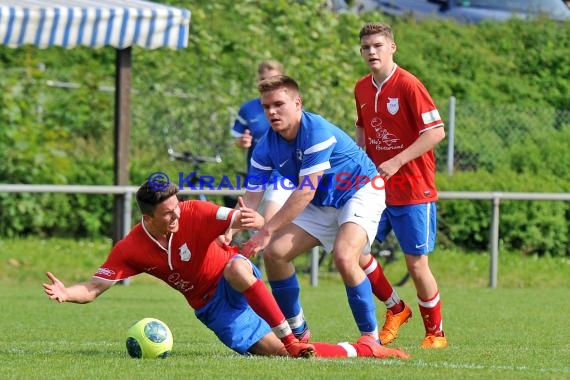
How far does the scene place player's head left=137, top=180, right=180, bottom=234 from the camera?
7.35m

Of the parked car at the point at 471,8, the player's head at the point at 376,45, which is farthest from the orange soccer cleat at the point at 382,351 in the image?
the parked car at the point at 471,8

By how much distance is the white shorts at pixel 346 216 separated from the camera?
814 cm

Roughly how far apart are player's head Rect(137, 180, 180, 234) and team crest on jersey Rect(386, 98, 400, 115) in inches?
80.4

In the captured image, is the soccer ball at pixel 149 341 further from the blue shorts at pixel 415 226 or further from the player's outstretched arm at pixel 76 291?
the blue shorts at pixel 415 226

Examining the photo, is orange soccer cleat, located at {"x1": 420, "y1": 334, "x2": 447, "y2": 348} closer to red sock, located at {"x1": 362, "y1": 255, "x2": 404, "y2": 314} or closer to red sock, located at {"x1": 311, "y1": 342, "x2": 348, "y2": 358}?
red sock, located at {"x1": 362, "y1": 255, "x2": 404, "y2": 314}

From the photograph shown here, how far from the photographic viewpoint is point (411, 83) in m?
8.88

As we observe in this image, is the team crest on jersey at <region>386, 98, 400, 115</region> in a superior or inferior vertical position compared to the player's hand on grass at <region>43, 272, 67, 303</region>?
superior

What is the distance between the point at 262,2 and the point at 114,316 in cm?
944

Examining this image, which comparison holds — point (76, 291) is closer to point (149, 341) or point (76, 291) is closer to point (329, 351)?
point (149, 341)

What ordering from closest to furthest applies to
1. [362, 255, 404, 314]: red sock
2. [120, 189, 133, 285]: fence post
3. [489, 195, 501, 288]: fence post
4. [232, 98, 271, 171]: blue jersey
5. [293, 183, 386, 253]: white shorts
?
1. [293, 183, 386, 253]: white shorts
2. [362, 255, 404, 314]: red sock
3. [232, 98, 271, 171]: blue jersey
4. [120, 189, 133, 285]: fence post
5. [489, 195, 501, 288]: fence post

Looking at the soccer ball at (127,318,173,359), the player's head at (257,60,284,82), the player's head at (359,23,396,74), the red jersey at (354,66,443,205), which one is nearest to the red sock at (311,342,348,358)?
the soccer ball at (127,318,173,359)

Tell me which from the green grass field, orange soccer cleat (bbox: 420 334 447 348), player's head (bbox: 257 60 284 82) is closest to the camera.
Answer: the green grass field

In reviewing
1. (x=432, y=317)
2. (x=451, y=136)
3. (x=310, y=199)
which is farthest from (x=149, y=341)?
(x=451, y=136)

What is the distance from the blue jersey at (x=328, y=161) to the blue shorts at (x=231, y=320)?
0.72 meters
